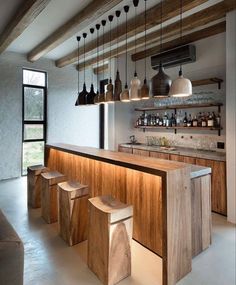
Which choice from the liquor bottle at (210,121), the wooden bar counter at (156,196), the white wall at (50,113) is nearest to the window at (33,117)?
the white wall at (50,113)

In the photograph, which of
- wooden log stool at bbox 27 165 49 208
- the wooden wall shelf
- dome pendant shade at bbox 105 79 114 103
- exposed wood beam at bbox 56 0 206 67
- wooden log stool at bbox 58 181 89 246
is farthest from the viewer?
the wooden wall shelf

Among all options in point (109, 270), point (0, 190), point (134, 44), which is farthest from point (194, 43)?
point (0, 190)

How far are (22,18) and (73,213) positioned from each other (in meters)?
3.05

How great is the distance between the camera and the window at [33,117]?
6504 mm

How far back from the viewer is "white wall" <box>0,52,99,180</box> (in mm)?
6121

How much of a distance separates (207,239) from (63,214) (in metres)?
1.87

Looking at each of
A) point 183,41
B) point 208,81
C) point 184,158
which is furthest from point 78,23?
point 184,158

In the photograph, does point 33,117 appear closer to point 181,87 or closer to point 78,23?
point 78,23

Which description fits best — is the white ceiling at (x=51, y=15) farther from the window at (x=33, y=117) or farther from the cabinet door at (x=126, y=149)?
the cabinet door at (x=126, y=149)

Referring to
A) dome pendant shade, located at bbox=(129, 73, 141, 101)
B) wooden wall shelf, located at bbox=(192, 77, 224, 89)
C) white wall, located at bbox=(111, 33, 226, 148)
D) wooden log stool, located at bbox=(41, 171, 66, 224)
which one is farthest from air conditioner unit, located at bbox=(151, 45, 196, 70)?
wooden log stool, located at bbox=(41, 171, 66, 224)

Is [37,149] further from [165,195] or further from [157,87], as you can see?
[165,195]

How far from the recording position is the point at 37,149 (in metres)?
6.81

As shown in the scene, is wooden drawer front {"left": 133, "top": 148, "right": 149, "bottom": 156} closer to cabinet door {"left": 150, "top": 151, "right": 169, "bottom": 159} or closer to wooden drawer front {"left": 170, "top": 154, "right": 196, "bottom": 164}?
cabinet door {"left": 150, "top": 151, "right": 169, "bottom": 159}

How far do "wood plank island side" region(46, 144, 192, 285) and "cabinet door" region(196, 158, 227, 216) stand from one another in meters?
1.56
